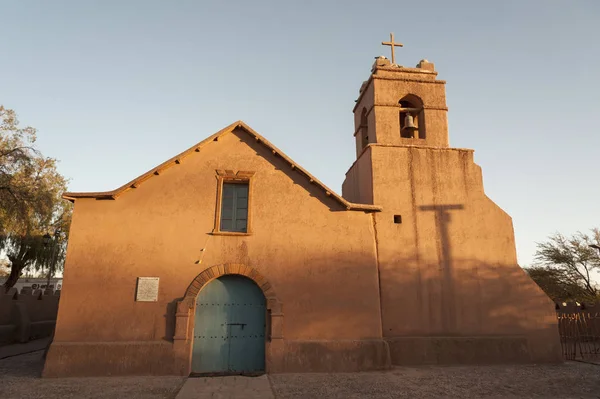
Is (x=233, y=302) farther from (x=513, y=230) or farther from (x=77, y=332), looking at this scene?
(x=513, y=230)

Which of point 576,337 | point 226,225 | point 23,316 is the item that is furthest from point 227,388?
point 576,337

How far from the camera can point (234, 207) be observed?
12.2 metres

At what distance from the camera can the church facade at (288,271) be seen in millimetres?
10758

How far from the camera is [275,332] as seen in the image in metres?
10.9

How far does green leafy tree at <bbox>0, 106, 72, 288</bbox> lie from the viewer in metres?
20.8

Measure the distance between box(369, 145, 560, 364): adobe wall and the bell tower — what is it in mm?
705

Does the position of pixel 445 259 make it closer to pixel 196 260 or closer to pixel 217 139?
pixel 196 260

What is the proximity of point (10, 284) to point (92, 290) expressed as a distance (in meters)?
25.4

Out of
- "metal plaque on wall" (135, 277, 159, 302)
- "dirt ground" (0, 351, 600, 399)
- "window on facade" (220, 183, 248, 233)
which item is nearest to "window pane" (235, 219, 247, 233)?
"window on facade" (220, 183, 248, 233)

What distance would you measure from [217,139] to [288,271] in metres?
4.83

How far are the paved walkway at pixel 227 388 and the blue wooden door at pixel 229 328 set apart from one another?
76cm

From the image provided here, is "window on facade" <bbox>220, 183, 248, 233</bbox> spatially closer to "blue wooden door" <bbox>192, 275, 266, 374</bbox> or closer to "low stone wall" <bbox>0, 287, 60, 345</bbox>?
"blue wooden door" <bbox>192, 275, 266, 374</bbox>

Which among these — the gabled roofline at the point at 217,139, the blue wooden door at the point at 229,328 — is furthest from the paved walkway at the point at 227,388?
the gabled roofline at the point at 217,139

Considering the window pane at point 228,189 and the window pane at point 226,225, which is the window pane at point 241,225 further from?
the window pane at point 228,189
